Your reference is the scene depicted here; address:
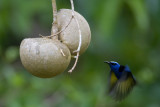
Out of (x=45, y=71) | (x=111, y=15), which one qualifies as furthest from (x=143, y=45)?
(x=45, y=71)

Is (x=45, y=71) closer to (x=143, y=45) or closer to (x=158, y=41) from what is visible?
(x=158, y=41)

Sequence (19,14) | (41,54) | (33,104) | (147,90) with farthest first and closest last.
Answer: (147,90) → (19,14) → (33,104) → (41,54)

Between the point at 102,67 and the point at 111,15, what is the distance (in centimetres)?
103

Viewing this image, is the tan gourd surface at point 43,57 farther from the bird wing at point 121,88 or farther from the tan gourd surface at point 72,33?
the bird wing at point 121,88

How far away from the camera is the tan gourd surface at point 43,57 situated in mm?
1976

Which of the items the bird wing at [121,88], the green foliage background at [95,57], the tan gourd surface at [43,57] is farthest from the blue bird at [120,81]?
the tan gourd surface at [43,57]

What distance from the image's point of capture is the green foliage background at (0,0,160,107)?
127 inches

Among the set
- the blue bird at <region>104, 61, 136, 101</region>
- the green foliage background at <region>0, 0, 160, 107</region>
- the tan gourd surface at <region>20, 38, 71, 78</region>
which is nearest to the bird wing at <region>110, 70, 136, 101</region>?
the blue bird at <region>104, 61, 136, 101</region>

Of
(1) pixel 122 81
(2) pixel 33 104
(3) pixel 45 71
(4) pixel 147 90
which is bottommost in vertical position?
(4) pixel 147 90

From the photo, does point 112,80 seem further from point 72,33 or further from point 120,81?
point 72,33

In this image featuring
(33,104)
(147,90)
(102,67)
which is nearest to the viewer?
(33,104)

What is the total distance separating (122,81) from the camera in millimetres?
2484

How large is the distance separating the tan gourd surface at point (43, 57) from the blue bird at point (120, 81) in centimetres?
49

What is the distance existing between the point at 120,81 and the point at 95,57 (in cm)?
161
